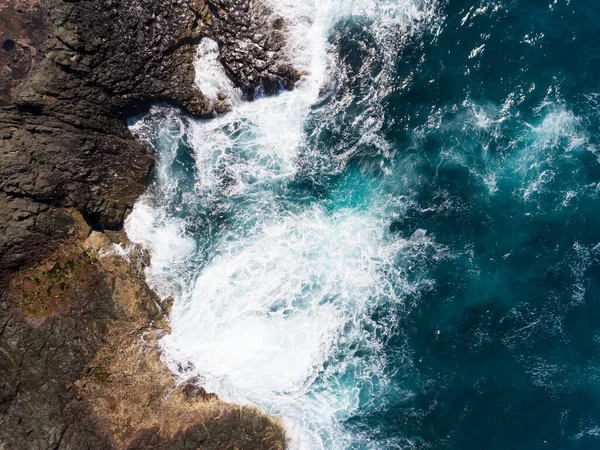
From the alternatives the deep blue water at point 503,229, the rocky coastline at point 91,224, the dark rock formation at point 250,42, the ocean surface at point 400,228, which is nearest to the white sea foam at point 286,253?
the ocean surface at point 400,228

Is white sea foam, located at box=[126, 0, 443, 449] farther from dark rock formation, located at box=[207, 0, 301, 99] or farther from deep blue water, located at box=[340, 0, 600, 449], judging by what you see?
deep blue water, located at box=[340, 0, 600, 449]

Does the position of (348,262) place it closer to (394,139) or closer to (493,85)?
(394,139)

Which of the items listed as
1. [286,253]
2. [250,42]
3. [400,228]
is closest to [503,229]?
[400,228]

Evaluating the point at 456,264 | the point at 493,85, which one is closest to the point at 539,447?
the point at 456,264

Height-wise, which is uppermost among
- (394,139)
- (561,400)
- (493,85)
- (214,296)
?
(493,85)

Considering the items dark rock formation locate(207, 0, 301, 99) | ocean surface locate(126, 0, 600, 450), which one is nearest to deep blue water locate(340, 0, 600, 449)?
ocean surface locate(126, 0, 600, 450)

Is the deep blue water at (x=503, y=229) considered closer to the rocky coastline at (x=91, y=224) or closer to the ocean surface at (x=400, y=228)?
the ocean surface at (x=400, y=228)
